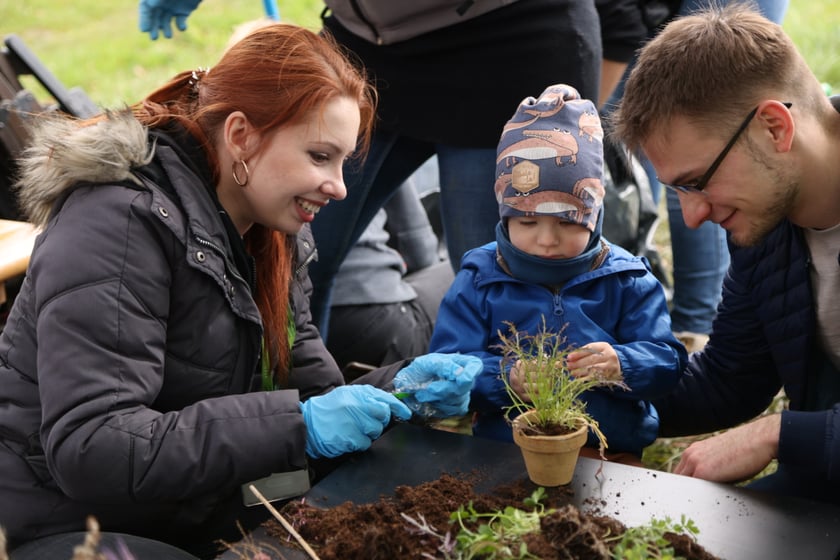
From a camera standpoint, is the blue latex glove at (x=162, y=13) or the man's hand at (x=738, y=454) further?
the blue latex glove at (x=162, y=13)

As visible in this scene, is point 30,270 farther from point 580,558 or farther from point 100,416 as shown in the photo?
point 580,558

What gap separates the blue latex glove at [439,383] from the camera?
2.06 meters

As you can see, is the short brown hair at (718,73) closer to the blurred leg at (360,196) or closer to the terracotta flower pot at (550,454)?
the terracotta flower pot at (550,454)

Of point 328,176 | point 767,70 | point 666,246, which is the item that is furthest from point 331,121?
point 666,246

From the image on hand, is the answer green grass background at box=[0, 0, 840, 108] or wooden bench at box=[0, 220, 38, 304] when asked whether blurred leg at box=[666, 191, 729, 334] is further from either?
green grass background at box=[0, 0, 840, 108]

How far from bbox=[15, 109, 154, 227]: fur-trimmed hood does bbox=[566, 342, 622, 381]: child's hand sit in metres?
1.01

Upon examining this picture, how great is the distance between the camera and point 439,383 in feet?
6.78

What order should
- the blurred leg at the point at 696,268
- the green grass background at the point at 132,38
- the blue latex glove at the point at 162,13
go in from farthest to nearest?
the green grass background at the point at 132,38, the blurred leg at the point at 696,268, the blue latex glove at the point at 162,13


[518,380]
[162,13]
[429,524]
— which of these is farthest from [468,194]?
[162,13]

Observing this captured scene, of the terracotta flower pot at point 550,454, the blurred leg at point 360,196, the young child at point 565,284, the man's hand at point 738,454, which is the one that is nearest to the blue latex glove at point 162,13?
the blurred leg at point 360,196

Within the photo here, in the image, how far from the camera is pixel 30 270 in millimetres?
1888

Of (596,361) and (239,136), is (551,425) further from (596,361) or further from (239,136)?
(239,136)

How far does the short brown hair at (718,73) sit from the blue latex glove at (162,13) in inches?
77.9

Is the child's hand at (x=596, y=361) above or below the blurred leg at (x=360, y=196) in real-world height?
below
